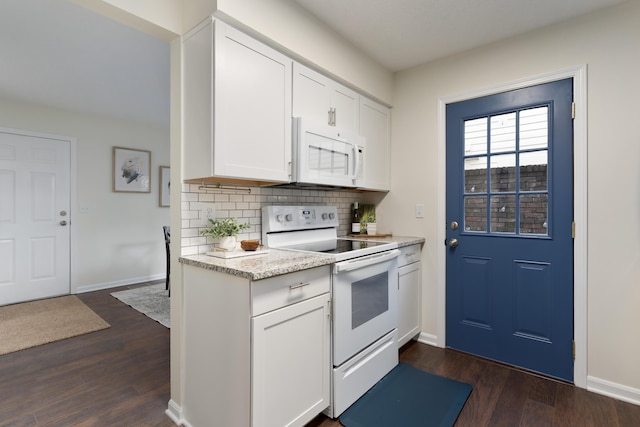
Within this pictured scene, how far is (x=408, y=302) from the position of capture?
2.66m

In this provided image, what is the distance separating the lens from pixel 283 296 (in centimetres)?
151

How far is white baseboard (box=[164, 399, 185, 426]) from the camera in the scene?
1.77 metres

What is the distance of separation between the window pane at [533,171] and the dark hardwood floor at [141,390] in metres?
1.35

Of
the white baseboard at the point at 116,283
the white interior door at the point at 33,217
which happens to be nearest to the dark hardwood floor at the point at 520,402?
the white baseboard at the point at 116,283

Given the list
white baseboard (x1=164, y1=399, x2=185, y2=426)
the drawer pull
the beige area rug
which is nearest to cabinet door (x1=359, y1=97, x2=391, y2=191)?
the drawer pull

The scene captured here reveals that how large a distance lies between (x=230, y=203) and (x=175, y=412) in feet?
4.08

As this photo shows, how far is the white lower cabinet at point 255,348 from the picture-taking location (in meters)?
1.40

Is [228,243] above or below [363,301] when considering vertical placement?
above

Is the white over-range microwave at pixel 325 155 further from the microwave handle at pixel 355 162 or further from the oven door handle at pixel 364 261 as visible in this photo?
the oven door handle at pixel 364 261

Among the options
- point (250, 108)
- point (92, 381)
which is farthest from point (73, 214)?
point (250, 108)

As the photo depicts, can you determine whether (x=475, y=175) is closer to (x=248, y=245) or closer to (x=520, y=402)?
(x=520, y=402)

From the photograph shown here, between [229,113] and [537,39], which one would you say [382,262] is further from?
[537,39]

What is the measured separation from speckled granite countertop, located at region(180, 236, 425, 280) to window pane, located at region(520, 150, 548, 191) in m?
1.65

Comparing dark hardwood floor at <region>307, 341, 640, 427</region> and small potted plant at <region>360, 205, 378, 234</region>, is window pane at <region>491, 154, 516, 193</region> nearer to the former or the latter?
small potted plant at <region>360, 205, 378, 234</region>
